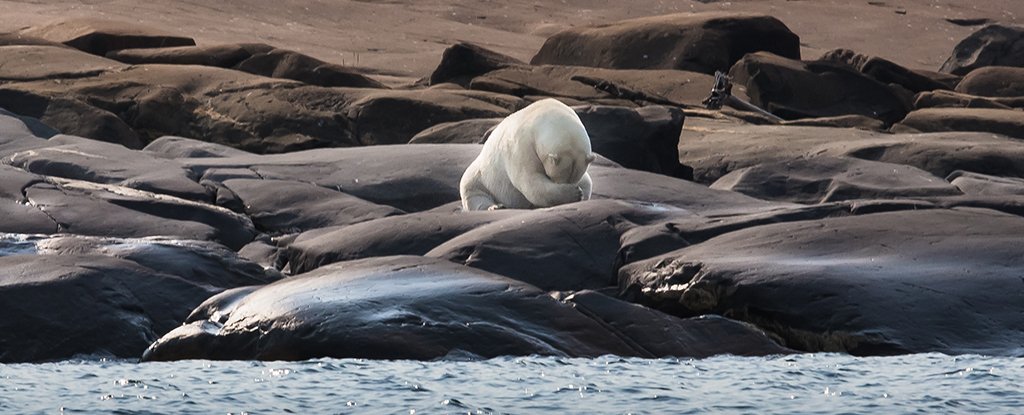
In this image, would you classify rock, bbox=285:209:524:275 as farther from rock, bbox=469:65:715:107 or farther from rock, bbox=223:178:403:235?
rock, bbox=469:65:715:107

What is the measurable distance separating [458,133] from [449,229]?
697 centimetres

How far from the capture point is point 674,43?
28.3 metres

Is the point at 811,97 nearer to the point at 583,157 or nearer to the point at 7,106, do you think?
the point at 7,106

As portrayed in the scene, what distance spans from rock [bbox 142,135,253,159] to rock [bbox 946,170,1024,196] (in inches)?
286

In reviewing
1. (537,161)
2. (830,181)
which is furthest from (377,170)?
(830,181)

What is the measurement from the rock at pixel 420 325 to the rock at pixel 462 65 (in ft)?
52.4

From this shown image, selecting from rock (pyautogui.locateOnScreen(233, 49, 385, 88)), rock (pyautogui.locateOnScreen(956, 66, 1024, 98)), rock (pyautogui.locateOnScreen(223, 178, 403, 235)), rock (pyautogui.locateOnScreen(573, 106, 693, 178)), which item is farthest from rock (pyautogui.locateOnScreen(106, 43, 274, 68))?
rock (pyautogui.locateOnScreen(956, 66, 1024, 98))

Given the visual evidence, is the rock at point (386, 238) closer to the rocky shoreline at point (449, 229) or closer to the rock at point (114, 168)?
the rocky shoreline at point (449, 229)

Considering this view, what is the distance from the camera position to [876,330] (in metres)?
8.90

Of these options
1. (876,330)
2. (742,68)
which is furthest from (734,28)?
(876,330)

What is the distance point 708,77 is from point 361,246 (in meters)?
15.1

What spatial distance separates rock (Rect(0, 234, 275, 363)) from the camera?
29.5 ft

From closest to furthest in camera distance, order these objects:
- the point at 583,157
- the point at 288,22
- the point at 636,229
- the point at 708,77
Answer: the point at 636,229 → the point at 583,157 → the point at 708,77 → the point at 288,22

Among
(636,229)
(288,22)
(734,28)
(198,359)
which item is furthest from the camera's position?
(288,22)
